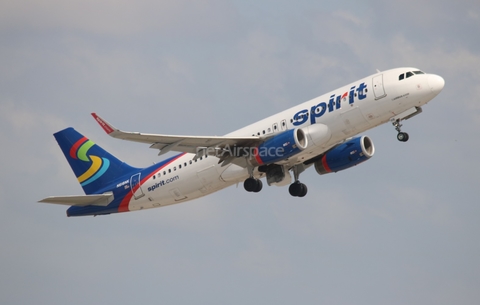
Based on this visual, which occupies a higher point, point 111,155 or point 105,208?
point 111,155

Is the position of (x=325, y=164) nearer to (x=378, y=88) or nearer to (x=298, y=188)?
(x=298, y=188)

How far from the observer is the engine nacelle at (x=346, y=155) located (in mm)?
53688

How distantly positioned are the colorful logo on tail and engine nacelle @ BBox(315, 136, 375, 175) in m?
14.2

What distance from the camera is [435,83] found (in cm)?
4806

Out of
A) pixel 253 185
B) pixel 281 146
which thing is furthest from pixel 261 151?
pixel 253 185

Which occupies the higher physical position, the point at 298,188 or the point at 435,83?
the point at 435,83

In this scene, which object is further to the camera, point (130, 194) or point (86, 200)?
point (86, 200)

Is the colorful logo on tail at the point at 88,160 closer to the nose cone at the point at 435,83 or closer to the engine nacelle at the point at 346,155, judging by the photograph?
the engine nacelle at the point at 346,155

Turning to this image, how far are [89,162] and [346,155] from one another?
17.3 meters

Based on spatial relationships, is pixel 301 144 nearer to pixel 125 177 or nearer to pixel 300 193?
pixel 300 193

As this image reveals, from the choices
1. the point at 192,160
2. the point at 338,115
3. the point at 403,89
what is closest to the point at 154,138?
the point at 192,160

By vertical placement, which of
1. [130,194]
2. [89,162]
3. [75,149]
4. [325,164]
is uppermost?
[75,149]

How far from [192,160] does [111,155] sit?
8.03m

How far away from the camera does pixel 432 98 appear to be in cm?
4831
